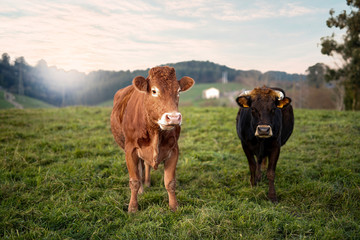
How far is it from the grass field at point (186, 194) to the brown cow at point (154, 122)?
65 cm

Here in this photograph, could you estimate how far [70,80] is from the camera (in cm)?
10431

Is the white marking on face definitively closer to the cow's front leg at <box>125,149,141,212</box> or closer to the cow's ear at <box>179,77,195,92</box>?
the cow's ear at <box>179,77,195,92</box>

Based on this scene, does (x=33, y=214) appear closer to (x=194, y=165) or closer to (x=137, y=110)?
(x=137, y=110)

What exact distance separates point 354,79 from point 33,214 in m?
30.7

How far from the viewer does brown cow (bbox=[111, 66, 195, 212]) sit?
3.72 meters

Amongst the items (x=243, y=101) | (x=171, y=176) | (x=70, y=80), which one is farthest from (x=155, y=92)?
(x=70, y=80)

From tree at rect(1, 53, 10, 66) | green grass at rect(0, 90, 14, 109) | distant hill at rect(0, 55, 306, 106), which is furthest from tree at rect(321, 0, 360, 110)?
tree at rect(1, 53, 10, 66)

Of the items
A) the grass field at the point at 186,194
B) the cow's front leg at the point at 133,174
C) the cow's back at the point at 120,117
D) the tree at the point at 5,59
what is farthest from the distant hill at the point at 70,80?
the cow's front leg at the point at 133,174

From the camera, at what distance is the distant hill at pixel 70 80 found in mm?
79062

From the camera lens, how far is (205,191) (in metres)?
5.27

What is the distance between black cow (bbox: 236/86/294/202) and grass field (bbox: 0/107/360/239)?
437 mm

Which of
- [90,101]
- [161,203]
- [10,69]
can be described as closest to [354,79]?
[161,203]

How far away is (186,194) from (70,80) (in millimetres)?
109382

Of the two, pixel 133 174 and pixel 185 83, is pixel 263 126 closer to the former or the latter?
pixel 185 83
